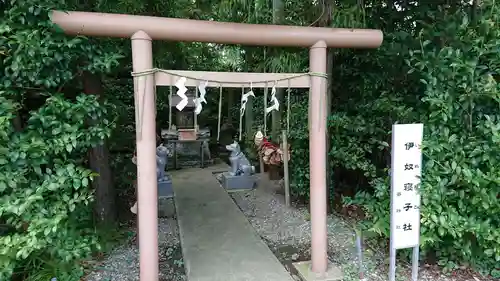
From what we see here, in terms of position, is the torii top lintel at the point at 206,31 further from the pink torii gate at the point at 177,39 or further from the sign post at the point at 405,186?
the sign post at the point at 405,186

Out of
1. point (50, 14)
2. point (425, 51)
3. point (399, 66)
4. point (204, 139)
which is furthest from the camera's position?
point (204, 139)

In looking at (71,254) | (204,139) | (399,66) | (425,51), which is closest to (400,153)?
(425,51)

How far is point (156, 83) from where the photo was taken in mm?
2525

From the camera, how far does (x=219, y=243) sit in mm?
3752

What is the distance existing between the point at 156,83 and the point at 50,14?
82 cm

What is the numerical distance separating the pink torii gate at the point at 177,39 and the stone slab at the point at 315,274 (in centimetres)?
6

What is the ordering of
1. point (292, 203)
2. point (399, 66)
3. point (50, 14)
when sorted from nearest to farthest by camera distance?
point (50, 14), point (399, 66), point (292, 203)

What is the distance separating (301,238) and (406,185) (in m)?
1.61

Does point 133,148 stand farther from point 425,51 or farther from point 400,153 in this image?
point 425,51

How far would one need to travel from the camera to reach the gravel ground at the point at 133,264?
10.1ft

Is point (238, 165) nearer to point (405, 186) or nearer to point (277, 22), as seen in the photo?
point (277, 22)

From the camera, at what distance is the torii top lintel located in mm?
2365

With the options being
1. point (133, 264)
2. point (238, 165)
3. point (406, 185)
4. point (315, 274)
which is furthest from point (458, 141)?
point (238, 165)

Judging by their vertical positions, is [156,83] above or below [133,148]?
above
